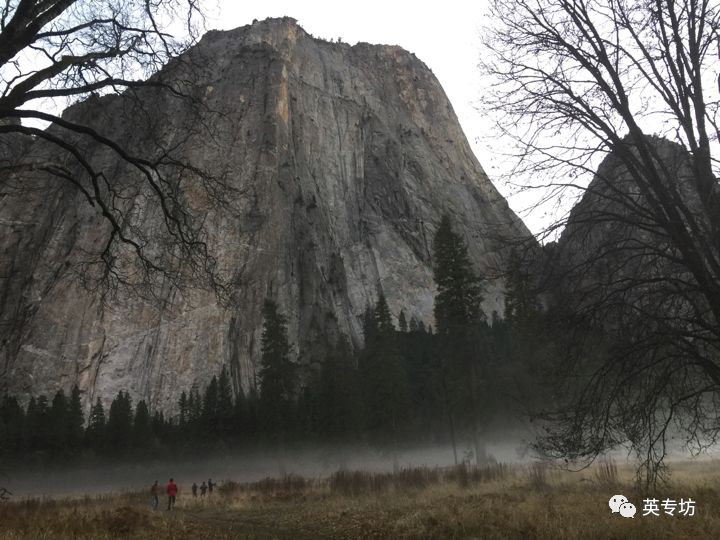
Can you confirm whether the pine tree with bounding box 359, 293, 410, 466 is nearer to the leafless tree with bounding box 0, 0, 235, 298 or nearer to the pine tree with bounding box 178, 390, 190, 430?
the pine tree with bounding box 178, 390, 190, 430

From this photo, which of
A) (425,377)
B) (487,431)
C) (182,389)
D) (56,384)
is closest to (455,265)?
(487,431)

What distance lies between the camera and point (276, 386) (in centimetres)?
3959

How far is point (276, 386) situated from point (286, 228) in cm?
3867

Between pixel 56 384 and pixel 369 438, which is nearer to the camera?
pixel 369 438

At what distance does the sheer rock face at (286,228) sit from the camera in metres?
60.2

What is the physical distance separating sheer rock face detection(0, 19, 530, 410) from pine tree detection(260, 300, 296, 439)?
15.2 metres

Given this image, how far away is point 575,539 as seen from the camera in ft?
22.9

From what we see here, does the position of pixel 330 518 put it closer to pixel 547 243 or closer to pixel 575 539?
pixel 575 539

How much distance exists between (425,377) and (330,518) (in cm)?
3318

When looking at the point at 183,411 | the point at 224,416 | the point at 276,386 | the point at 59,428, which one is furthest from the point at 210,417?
the point at 59,428

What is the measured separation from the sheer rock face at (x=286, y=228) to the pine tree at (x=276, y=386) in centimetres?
1518

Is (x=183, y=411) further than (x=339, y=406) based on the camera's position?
Yes

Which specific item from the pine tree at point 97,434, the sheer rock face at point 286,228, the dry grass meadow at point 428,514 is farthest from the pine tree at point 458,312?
the pine tree at point 97,434

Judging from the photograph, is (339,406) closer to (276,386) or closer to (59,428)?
(276,386)
